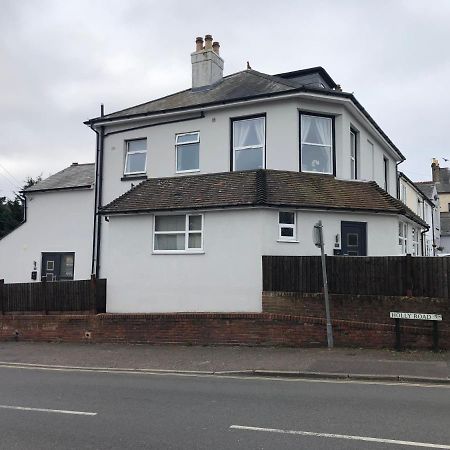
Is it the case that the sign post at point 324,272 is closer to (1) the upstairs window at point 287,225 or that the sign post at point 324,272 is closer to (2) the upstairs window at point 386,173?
(1) the upstairs window at point 287,225

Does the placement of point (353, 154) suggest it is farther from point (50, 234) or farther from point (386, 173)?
point (50, 234)

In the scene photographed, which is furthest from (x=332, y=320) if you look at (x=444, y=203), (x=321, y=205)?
(x=444, y=203)

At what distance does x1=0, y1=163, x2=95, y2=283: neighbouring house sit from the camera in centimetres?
1911

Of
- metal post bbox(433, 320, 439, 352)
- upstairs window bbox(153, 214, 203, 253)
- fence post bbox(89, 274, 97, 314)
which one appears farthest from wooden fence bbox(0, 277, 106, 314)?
metal post bbox(433, 320, 439, 352)

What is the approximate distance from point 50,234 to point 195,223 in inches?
322

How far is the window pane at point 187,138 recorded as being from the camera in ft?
54.3

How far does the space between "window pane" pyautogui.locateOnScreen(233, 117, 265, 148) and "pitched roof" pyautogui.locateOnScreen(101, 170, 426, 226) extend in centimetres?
116

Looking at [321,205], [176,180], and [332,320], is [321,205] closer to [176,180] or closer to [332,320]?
[332,320]

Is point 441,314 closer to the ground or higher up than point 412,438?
higher up

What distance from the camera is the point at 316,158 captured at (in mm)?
15531

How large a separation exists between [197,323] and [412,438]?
811 centimetres

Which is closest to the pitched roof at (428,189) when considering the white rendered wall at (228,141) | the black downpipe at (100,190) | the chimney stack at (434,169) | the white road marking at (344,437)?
the chimney stack at (434,169)

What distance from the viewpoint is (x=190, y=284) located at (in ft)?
46.6

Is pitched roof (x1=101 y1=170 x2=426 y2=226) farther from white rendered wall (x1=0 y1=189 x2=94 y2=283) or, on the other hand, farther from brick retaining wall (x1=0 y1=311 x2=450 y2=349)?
white rendered wall (x1=0 y1=189 x2=94 y2=283)
